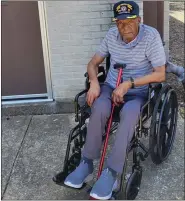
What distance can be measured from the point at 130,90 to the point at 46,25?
5.88ft

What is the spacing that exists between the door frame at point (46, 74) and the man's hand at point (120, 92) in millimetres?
1927

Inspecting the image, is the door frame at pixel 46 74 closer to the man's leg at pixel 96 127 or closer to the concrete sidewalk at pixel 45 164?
the concrete sidewalk at pixel 45 164

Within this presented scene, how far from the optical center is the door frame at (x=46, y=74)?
457 cm

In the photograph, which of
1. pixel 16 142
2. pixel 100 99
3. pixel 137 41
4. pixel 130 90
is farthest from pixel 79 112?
pixel 16 142

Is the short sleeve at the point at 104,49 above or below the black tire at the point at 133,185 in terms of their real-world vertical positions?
above

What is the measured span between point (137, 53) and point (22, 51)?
2.04 metres

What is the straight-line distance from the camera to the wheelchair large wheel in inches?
121

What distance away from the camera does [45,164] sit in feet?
11.8

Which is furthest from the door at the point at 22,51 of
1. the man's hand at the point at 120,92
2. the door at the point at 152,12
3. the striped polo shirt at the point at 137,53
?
the man's hand at the point at 120,92

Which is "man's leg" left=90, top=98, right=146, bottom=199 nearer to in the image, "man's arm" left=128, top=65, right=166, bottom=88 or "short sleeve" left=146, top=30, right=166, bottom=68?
"man's arm" left=128, top=65, right=166, bottom=88

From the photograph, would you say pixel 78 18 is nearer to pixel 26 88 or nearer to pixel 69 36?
pixel 69 36

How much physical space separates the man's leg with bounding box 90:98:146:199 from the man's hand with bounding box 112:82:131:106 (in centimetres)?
11

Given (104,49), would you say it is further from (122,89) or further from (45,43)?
(45,43)

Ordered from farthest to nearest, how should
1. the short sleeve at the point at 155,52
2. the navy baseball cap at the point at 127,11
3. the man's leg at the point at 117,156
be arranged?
the short sleeve at the point at 155,52
the navy baseball cap at the point at 127,11
the man's leg at the point at 117,156
